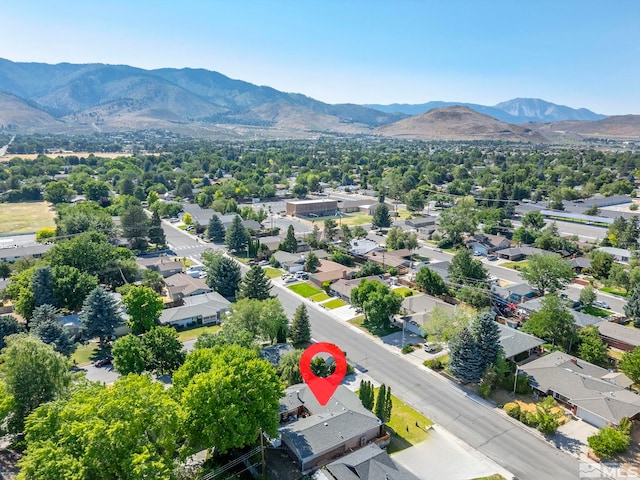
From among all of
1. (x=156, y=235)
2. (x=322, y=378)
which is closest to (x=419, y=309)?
(x=322, y=378)

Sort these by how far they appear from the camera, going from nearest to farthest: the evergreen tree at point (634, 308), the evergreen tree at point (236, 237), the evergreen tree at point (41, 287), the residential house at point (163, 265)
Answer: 1. the evergreen tree at point (41, 287)
2. the evergreen tree at point (634, 308)
3. the residential house at point (163, 265)
4. the evergreen tree at point (236, 237)

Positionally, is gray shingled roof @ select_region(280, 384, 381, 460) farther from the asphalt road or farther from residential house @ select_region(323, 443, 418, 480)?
the asphalt road

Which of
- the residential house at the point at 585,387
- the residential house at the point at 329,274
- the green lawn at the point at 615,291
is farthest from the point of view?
the residential house at the point at 329,274

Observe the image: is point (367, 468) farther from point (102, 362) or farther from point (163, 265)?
point (163, 265)

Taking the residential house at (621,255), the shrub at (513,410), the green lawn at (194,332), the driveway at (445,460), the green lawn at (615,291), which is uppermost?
the residential house at (621,255)

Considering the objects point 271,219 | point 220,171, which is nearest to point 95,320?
point 271,219

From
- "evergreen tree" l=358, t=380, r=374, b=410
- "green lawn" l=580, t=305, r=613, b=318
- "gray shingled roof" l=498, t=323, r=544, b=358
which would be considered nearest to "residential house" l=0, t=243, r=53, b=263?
"evergreen tree" l=358, t=380, r=374, b=410

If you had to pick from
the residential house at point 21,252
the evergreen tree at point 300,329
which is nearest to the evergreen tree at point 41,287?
the residential house at point 21,252

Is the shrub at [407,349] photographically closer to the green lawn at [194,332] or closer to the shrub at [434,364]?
the shrub at [434,364]
